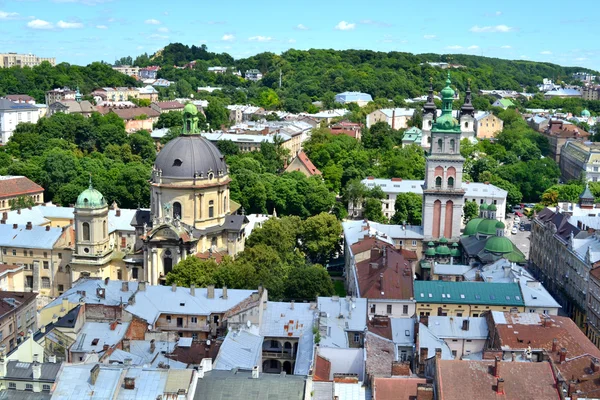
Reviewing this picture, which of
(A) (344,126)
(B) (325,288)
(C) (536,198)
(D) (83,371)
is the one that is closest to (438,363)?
(D) (83,371)

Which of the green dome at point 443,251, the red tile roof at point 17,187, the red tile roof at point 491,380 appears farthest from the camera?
the red tile roof at point 17,187

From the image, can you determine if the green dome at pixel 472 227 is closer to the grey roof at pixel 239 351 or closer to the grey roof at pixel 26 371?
the grey roof at pixel 239 351

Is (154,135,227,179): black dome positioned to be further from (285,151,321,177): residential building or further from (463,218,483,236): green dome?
(285,151,321,177): residential building

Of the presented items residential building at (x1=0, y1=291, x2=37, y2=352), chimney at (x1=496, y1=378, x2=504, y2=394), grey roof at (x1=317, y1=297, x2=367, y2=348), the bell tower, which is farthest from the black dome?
chimney at (x1=496, y1=378, x2=504, y2=394)

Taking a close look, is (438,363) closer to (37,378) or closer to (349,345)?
(349,345)

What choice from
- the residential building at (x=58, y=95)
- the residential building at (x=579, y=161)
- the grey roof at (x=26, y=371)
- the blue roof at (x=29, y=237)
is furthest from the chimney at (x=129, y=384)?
the residential building at (x=58, y=95)

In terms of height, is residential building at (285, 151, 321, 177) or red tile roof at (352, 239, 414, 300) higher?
residential building at (285, 151, 321, 177)
